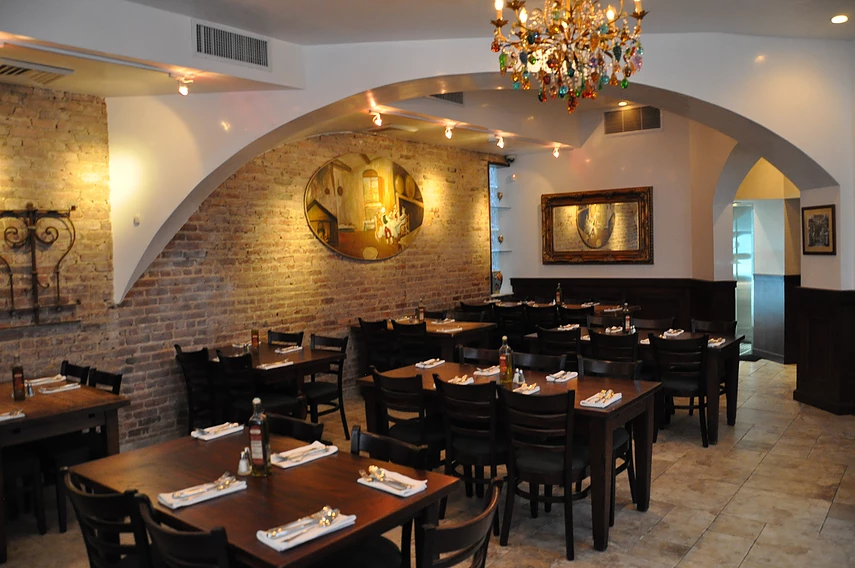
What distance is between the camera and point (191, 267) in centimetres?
643

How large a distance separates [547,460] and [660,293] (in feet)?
21.4

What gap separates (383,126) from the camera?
26.1 ft

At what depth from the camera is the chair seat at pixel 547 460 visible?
12.5ft

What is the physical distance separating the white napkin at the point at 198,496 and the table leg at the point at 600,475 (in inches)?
74.6

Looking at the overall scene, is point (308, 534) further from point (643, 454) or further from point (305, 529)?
point (643, 454)

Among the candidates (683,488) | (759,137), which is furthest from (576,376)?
(759,137)

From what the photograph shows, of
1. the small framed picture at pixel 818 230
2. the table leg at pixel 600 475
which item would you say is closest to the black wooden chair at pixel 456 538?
the table leg at pixel 600 475

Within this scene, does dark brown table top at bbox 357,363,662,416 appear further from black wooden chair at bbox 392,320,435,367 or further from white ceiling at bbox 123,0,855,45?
white ceiling at bbox 123,0,855,45

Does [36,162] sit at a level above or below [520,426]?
above

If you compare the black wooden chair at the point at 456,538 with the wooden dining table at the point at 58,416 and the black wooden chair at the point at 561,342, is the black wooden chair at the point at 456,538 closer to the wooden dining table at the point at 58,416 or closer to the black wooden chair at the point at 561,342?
the wooden dining table at the point at 58,416

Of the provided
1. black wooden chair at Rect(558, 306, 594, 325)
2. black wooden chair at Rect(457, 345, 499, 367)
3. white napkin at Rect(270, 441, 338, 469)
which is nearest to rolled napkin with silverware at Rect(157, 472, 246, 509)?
white napkin at Rect(270, 441, 338, 469)

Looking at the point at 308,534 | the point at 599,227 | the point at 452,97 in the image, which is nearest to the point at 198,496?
the point at 308,534

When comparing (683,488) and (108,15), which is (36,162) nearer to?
(108,15)

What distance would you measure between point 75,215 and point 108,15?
1.90 meters
